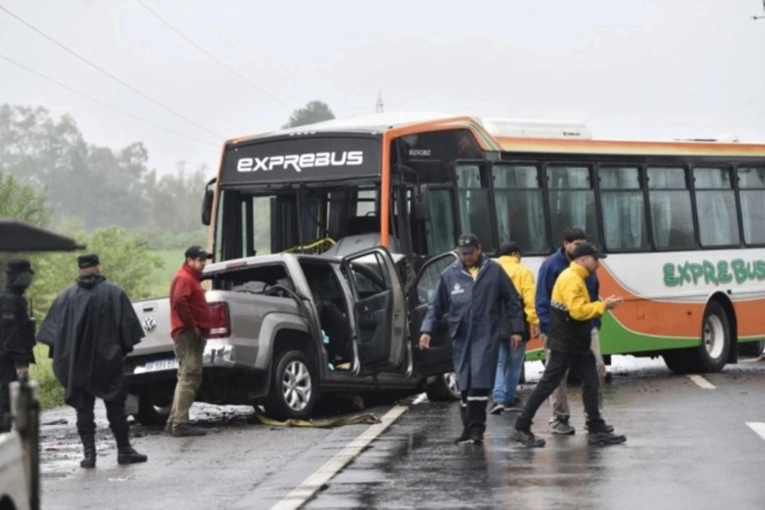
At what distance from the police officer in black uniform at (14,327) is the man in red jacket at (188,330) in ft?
4.26

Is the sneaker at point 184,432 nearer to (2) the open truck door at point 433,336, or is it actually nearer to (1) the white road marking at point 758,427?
(2) the open truck door at point 433,336

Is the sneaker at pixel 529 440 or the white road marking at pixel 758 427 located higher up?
the sneaker at pixel 529 440

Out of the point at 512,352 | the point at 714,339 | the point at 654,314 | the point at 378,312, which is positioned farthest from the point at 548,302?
the point at 714,339

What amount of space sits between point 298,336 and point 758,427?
4.73m

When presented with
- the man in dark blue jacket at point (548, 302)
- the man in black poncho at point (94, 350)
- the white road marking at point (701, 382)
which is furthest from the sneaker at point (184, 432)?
the white road marking at point (701, 382)

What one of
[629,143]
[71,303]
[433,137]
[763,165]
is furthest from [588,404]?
[763,165]

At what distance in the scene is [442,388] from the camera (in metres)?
20.2

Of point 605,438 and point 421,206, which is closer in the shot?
point 605,438

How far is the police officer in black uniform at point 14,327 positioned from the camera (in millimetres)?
16516

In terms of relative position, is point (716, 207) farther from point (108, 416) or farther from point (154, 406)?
point (108, 416)

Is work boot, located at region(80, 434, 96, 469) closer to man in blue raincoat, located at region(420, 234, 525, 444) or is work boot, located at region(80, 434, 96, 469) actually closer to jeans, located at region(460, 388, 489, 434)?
man in blue raincoat, located at region(420, 234, 525, 444)

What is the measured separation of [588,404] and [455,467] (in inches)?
80.3

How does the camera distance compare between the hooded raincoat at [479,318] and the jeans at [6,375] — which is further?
the jeans at [6,375]

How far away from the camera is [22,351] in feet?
54.9
